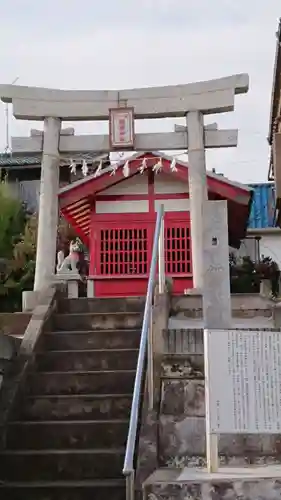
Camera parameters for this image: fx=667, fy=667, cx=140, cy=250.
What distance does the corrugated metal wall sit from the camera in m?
24.7

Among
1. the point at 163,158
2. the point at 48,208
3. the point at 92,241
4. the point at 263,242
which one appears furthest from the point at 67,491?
the point at 263,242

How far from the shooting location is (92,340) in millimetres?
8852

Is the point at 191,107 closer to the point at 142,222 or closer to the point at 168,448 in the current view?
the point at 142,222

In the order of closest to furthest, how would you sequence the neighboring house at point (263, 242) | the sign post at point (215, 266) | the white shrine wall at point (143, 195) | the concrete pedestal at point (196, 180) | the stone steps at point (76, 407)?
the sign post at point (215, 266) → the stone steps at point (76, 407) → the concrete pedestal at point (196, 180) → the white shrine wall at point (143, 195) → the neighboring house at point (263, 242)

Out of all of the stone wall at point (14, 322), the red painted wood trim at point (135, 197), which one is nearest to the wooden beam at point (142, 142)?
the red painted wood trim at point (135, 197)

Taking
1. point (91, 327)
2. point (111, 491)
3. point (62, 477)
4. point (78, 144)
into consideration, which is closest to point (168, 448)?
point (111, 491)

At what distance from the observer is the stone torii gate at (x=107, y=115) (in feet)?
42.6

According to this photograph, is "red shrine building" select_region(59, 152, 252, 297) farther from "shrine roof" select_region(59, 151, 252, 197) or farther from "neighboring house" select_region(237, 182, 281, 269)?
"neighboring house" select_region(237, 182, 281, 269)

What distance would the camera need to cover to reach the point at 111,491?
21.3ft

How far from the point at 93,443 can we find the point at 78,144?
7.48m

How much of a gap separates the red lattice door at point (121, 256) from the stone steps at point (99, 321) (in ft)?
21.4

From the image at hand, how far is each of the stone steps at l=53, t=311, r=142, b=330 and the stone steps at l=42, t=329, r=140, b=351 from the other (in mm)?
349

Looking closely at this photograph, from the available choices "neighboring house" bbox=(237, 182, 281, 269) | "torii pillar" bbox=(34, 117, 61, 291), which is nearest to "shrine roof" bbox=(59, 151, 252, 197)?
"torii pillar" bbox=(34, 117, 61, 291)

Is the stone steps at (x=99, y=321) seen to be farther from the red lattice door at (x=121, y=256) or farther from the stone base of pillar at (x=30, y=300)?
the red lattice door at (x=121, y=256)
